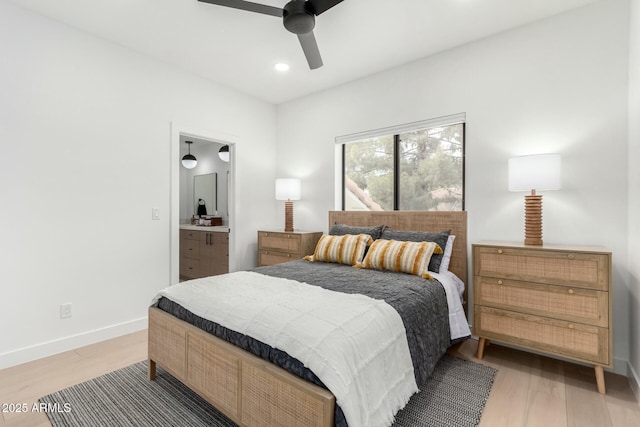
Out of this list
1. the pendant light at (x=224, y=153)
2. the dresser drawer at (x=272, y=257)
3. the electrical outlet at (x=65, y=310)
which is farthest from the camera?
the pendant light at (x=224, y=153)

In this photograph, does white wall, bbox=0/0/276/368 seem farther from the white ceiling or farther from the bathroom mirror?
the bathroom mirror

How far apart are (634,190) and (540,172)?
56 centimetres

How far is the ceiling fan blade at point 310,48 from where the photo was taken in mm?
2268

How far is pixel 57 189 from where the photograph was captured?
258 cm

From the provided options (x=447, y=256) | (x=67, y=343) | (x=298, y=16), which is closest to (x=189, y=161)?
(x=67, y=343)

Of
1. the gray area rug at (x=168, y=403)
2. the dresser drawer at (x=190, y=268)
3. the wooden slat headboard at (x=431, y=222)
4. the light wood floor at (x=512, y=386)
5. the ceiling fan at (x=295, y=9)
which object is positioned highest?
the ceiling fan at (x=295, y=9)

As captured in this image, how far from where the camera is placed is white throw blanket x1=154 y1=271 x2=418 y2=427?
1.24m

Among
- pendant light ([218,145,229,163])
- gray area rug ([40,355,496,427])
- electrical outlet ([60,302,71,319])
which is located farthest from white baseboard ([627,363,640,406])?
pendant light ([218,145,229,163])

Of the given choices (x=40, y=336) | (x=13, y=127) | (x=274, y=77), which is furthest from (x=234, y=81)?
(x=40, y=336)

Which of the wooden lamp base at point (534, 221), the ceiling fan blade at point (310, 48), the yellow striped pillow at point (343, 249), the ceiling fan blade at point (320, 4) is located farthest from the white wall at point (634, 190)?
the ceiling fan blade at point (310, 48)

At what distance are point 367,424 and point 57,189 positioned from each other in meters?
2.93

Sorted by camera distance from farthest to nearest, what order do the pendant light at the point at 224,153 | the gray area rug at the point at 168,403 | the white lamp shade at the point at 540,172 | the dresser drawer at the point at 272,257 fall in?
the pendant light at the point at 224,153
the dresser drawer at the point at 272,257
the white lamp shade at the point at 540,172
the gray area rug at the point at 168,403

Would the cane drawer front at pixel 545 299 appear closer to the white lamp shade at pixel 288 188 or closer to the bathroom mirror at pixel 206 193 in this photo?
the white lamp shade at pixel 288 188

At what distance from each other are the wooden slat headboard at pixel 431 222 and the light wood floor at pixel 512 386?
2.30ft
